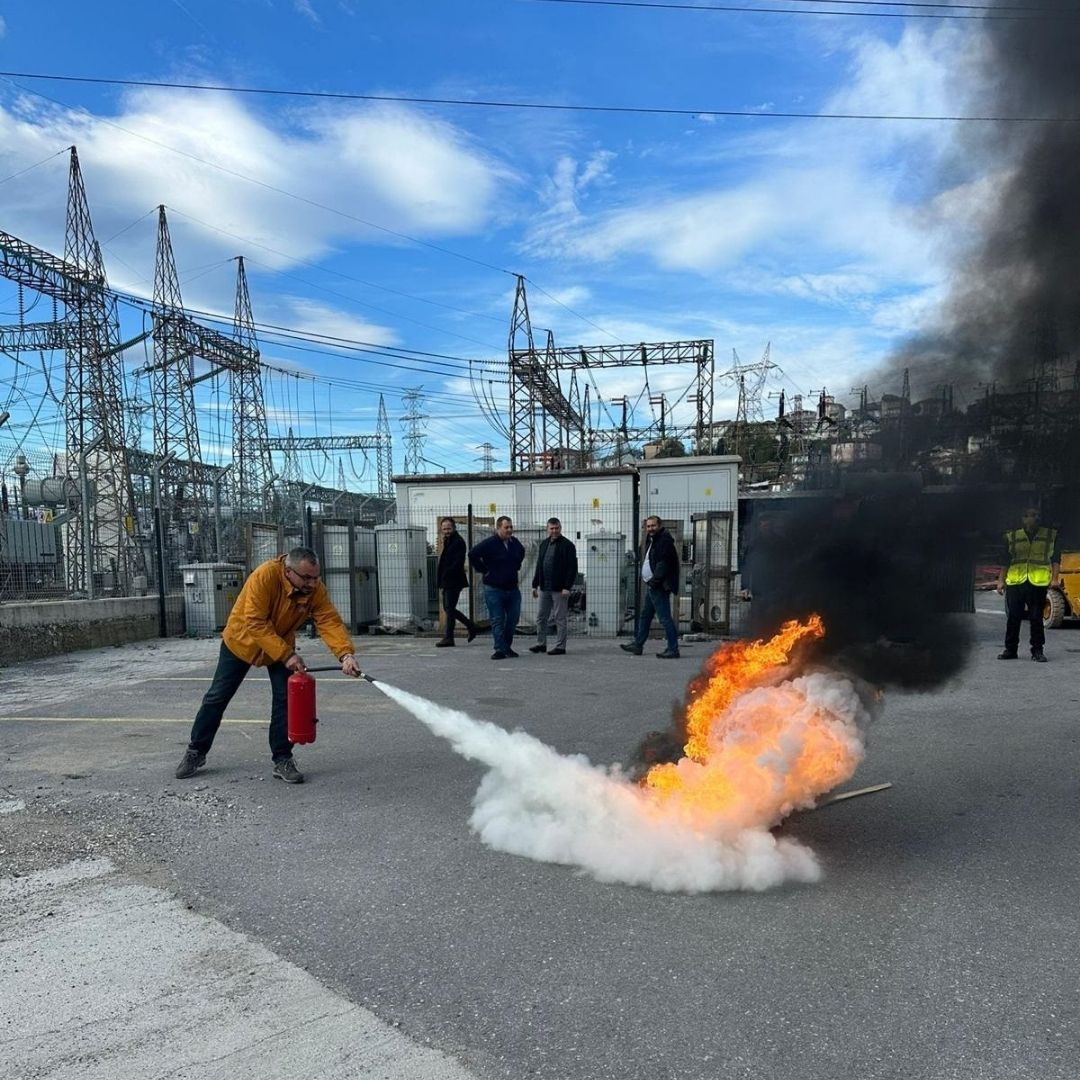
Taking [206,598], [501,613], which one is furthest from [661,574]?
[206,598]

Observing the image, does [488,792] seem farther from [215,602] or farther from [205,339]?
[205,339]

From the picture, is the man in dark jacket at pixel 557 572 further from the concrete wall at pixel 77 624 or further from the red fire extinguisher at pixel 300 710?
the concrete wall at pixel 77 624

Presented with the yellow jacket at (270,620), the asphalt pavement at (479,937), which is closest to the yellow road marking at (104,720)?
the asphalt pavement at (479,937)

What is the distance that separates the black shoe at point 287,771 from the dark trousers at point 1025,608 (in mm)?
8425

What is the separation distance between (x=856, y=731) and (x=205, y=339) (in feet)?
80.5

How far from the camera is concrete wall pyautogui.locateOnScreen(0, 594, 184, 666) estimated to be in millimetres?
10781

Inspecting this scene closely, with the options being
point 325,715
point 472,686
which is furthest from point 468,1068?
point 472,686

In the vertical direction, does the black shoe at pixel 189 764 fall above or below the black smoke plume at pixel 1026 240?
below

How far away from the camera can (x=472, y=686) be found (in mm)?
8727

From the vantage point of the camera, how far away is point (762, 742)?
3.94 metres

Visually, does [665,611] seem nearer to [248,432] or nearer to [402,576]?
[402,576]

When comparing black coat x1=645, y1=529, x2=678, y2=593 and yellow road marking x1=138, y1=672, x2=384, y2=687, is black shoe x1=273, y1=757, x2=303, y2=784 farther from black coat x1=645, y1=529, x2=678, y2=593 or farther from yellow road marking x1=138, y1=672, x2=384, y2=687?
black coat x1=645, y1=529, x2=678, y2=593

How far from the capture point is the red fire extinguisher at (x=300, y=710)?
5.00 meters

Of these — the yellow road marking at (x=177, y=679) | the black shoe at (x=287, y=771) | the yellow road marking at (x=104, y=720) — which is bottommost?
the yellow road marking at (x=177, y=679)
